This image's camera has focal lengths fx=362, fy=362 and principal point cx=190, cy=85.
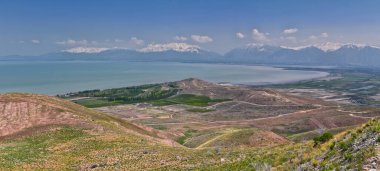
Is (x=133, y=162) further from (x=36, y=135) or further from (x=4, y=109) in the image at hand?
(x=4, y=109)

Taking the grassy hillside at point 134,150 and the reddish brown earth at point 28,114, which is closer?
the grassy hillside at point 134,150

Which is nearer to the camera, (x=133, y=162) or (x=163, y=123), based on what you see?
(x=133, y=162)

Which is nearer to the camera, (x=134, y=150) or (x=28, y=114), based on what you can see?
(x=134, y=150)

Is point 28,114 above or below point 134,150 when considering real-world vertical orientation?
above

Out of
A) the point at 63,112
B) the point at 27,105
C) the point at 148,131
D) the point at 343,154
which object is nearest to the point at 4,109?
the point at 27,105

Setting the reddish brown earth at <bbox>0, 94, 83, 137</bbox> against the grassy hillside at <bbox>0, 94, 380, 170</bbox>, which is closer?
the grassy hillside at <bbox>0, 94, 380, 170</bbox>

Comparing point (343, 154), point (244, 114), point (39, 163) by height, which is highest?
point (343, 154)

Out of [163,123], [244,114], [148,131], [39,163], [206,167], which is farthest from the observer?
[244,114]

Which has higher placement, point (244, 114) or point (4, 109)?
point (4, 109)

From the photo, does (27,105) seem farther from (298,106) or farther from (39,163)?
(298,106)

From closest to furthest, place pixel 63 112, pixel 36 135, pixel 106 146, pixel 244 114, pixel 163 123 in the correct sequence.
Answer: pixel 106 146
pixel 36 135
pixel 63 112
pixel 163 123
pixel 244 114
